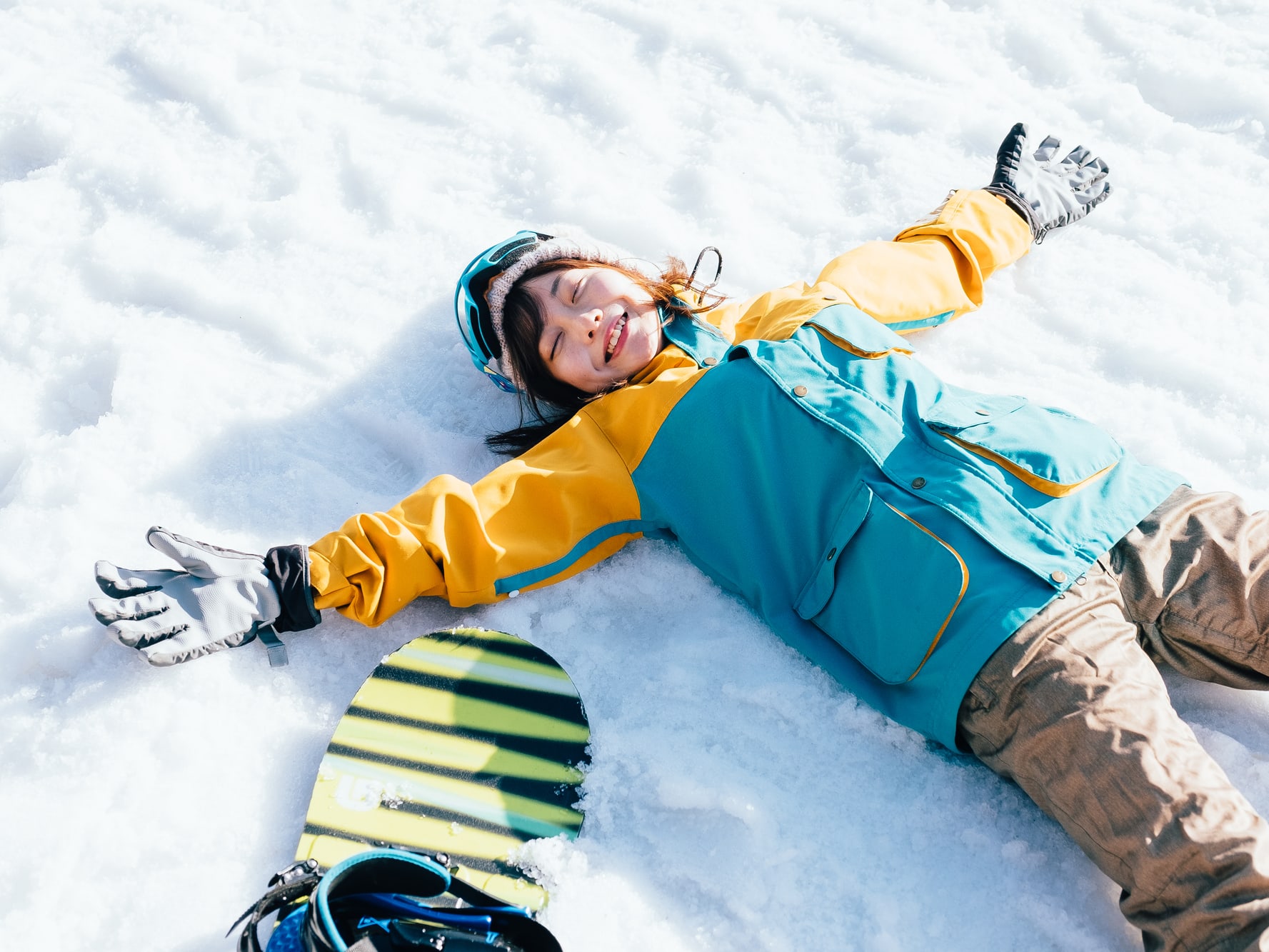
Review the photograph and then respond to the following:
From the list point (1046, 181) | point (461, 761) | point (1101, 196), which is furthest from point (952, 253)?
point (461, 761)

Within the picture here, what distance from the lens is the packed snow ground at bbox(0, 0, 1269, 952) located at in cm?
160

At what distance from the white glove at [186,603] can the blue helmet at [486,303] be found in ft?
2.32

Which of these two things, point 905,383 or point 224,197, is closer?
point 905,383

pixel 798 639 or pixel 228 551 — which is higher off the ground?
pixel 798 639

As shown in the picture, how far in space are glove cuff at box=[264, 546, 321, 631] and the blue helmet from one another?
2.13 feet

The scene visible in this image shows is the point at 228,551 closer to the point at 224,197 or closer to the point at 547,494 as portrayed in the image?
the point at 547,494

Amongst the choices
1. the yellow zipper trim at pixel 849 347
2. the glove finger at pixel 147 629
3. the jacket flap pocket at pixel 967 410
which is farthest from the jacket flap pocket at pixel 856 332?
the glove finger at pixel 147 629

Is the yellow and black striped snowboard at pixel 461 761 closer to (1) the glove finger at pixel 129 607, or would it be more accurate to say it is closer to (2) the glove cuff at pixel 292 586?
(2) the glove cuff at pixel 292 586

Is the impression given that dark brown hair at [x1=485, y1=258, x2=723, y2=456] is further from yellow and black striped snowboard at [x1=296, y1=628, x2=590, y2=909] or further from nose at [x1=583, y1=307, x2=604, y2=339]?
yellow and black striped snowboard at [x1=296, y1=628, x2=590, y2=909]

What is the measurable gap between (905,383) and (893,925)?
98 cm

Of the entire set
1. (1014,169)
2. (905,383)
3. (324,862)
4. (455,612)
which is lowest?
(324,862)

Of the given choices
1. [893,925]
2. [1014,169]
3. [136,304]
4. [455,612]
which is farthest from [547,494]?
[1014,169]

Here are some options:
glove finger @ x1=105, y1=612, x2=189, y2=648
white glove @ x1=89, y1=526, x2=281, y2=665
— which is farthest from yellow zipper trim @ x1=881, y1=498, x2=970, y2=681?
glove finger @ x1=105, y1=612, x2=189, y2=648

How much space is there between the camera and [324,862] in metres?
1.57
